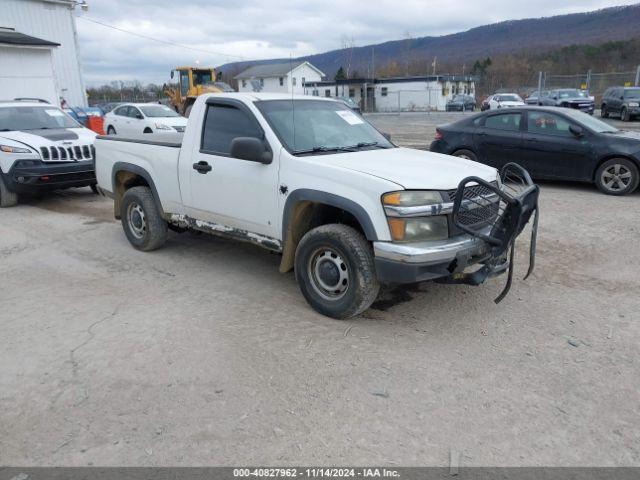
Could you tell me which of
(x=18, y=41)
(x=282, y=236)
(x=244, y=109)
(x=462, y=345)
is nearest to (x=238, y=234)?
(x=282, y=236)

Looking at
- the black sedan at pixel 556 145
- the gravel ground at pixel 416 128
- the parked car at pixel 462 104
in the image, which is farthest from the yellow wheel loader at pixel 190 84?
the parked car at pixel 462 104

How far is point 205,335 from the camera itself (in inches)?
164

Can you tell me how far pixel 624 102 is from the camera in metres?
24.7

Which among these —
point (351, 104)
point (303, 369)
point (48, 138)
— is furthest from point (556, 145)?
point (351, 104)

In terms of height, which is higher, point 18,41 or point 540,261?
point 18,41

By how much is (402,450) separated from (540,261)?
3.79 metres

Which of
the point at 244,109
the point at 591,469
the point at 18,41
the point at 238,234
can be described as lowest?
the point at 591,469

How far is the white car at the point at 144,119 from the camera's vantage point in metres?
17.0

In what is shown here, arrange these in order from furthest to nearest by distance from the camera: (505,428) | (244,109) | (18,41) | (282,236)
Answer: (18,41), (244,109), (282,236), (505,428)

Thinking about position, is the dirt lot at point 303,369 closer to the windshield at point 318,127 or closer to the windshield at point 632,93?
the windshield at point 318,127

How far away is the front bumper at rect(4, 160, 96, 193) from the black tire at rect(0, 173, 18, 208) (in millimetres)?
135

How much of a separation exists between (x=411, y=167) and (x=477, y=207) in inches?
25.1

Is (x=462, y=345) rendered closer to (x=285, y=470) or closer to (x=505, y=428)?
(x=505, y=428)

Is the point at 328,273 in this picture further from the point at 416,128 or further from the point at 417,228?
the point at 416,128
